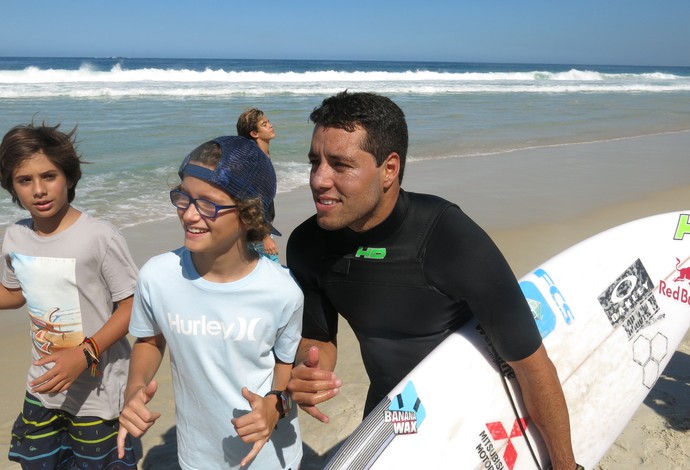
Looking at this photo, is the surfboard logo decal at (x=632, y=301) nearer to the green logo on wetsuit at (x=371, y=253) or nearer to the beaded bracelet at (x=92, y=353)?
the green logo on wetsuit at (x=371, y=253)

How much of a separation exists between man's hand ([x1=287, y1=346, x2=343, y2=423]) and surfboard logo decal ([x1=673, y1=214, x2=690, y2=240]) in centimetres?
308

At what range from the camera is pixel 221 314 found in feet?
6.13

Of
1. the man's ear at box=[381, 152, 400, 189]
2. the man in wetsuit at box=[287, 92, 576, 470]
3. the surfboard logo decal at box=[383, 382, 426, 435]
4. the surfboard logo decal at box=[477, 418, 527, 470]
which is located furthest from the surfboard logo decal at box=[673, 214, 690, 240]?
the man's ear at box=[381, 152, 400, 189]

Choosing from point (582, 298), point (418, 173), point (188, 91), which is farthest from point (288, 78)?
point (582, 298)

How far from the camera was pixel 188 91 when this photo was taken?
25.0 meters

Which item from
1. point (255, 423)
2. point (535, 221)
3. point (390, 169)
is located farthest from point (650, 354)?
point (535, 221)

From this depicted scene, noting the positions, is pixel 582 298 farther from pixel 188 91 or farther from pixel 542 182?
pixel 188 91

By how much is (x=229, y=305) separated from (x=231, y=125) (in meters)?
13.0

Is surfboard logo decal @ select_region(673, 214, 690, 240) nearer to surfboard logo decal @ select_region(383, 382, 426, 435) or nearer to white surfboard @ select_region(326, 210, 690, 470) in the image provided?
white surfboard @ select_region(326, 210, 690, 470)

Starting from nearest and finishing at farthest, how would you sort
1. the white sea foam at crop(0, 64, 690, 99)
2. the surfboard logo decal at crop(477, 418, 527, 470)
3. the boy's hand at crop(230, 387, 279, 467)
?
the boy's hand at crop(230, 387, 279, 467), the surfboard logo decal at crop(477, 418, 527, 470), the white sea foam at crop(0, 64, 690, 99)

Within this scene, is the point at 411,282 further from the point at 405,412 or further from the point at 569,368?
the point at 569,368

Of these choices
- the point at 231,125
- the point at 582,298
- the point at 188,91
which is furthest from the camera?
the point at 188,91

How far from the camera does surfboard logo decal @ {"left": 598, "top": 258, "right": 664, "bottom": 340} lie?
329cm

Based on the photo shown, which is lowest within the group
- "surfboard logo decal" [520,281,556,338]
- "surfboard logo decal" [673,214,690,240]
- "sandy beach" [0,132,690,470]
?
"sandy beach" [0,132,690,470]
